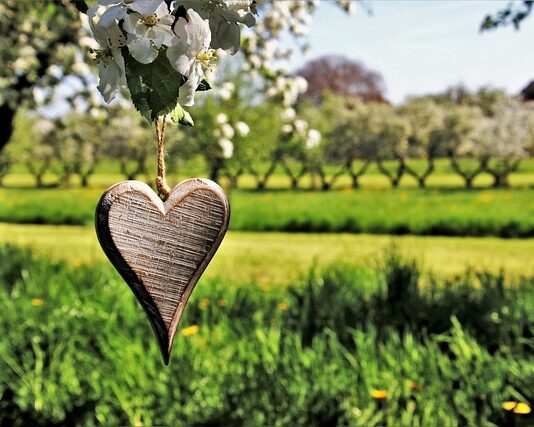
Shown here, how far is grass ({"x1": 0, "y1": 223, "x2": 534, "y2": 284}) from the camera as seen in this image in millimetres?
10102

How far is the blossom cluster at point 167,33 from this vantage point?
3.16 ft

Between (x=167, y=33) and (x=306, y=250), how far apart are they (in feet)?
36.8

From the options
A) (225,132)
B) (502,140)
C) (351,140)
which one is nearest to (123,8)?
(225,132)

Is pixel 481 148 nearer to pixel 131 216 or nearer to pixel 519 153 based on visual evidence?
pixel 519 153

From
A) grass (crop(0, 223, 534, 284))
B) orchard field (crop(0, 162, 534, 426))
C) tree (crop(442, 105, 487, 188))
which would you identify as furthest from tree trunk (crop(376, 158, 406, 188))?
orchard field (crop(0, 162, 534, 426))

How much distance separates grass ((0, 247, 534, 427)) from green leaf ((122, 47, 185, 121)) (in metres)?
2.87

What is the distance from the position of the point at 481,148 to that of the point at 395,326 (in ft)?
84.6

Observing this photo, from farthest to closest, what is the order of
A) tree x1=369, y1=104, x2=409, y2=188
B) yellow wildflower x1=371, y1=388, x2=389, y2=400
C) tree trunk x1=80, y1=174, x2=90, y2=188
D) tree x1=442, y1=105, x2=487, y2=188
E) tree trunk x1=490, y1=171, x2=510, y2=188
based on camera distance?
tree trunk x1=80, y1=174, x2=90, y2=188 → tree x1=442, y1=105, x2=487, y2=188 → tree x1=369, y1=104, x2=409, y2=188 → tree trunk x1=490, y1=171, x2=510, y2=188 → yellow wildflower x1=371, y1=388, x2=389, y2=400

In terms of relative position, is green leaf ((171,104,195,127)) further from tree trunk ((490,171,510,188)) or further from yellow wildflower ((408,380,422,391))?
tree trunk ((490,171,510,188))

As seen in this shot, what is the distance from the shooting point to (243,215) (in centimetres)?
1538


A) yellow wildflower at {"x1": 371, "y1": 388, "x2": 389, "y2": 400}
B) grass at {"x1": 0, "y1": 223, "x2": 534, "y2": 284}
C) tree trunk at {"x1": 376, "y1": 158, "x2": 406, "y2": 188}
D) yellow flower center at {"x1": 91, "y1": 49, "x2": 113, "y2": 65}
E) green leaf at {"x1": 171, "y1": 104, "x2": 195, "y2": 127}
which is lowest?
grass at {"x1": 0, "y1": 223, "x2": 534, "y2": 284}

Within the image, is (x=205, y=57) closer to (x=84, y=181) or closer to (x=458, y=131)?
(x=84, y=181)

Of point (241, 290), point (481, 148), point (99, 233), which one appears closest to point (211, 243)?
point (99, 233)

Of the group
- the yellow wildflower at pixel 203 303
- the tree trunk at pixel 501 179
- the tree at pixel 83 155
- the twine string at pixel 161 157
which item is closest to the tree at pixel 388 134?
the tree trunk at pixel 501 179
